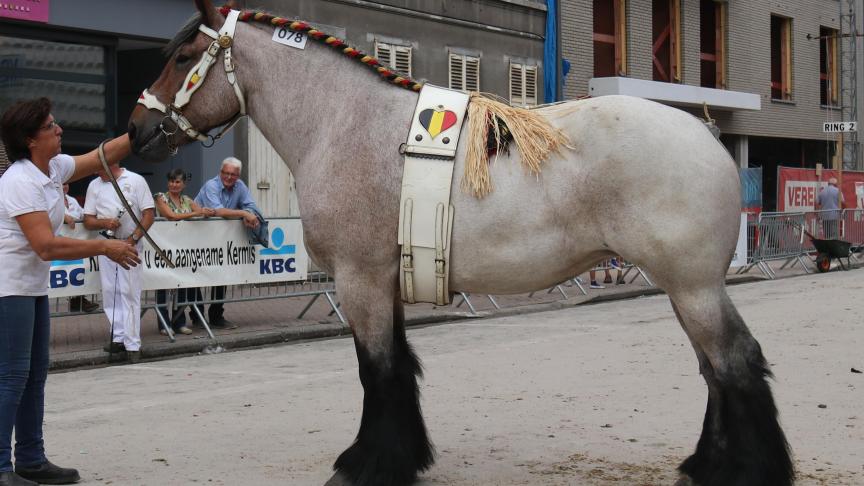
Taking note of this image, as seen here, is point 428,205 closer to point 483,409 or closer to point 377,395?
point 377,395

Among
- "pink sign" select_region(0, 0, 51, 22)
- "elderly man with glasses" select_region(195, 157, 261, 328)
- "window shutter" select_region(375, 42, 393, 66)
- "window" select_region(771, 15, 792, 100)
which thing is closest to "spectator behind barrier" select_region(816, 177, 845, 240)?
"window" select_region(771, 15, 792, 100)

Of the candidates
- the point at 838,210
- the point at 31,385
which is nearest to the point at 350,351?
the point at 31,385

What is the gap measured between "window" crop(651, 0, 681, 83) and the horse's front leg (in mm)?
26923

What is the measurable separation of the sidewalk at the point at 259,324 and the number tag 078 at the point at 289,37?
21.0 feet

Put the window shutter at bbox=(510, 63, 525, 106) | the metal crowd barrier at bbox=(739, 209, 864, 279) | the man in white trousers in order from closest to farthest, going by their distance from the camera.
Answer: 1. the man in white trousers
2. the metal crowd barrier at bbox=(739, 209, 864, 279)
3. the window shutter at bbox=(510, 63, 525, 106)

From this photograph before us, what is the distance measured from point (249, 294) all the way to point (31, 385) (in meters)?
8.35

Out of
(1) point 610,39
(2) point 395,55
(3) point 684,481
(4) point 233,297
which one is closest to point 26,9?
(4) point 233,297

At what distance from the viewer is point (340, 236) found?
5.55 meters

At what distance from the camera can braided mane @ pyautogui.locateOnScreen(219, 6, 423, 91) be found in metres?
5.78

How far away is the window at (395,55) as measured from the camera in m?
21.2

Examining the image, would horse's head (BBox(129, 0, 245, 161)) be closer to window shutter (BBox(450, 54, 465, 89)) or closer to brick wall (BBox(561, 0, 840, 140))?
window shutter (BBox(450, 54, 465, 89))

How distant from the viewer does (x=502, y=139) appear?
550 cm

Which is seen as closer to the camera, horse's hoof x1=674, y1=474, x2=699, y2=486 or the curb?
horse's hoof x1=674, y1=474, x2=699, y2=486

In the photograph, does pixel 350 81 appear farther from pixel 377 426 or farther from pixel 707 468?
pixel 707 468
